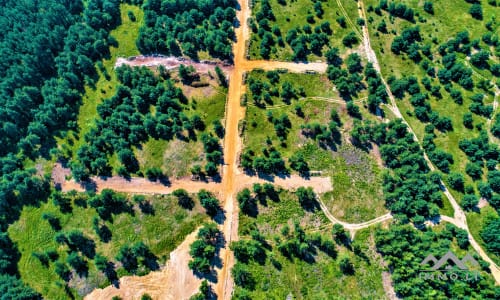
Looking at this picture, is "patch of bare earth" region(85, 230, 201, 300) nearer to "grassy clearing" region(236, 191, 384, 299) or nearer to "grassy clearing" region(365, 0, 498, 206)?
"grassy clearing" region(236, 191, 384, 299)

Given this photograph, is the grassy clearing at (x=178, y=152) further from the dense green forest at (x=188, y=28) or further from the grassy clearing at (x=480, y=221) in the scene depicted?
the grassy clearing at (x=480, y=221)

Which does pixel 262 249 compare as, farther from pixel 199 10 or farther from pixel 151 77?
pixel 199 10

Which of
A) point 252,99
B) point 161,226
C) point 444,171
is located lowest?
point 161,226

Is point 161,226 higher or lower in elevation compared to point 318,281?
higher

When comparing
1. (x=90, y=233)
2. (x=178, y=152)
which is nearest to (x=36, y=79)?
(x=178, y=152)

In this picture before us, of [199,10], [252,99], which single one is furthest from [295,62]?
[199,10]
